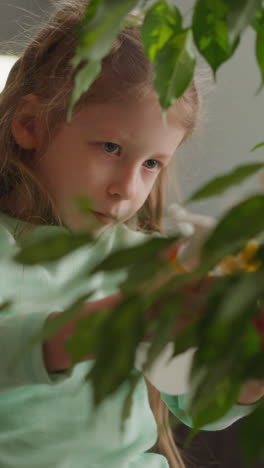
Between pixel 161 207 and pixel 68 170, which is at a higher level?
pixel 68 170

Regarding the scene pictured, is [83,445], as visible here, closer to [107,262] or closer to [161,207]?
[161,207]

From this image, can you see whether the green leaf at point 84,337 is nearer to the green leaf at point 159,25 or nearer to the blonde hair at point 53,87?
the green leaf at point 159,25

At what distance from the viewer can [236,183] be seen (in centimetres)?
22

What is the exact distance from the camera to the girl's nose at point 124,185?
881 millimetres

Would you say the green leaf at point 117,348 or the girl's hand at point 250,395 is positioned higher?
A: the green leaf at point 117,348

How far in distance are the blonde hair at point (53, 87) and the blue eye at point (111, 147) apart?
6 centimetres

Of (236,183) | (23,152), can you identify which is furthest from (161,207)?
(236,183)

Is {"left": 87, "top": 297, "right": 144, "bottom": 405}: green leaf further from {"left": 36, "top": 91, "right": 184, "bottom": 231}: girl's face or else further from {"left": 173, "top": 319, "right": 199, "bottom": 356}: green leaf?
{"left": 36, "top": 91, "right": 184, "bottom": 231}: girl's face

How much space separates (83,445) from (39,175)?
35 cm

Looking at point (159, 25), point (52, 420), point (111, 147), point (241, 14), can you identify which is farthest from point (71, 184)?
point (241, 14)

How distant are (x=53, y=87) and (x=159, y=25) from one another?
0.63 meters

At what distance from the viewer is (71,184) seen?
0.94 meters

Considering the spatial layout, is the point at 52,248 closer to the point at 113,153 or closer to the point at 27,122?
the point at 113,153

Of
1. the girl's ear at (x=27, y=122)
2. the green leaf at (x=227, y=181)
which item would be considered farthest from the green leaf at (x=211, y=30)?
the girl's ear at (x=27, y=122)
